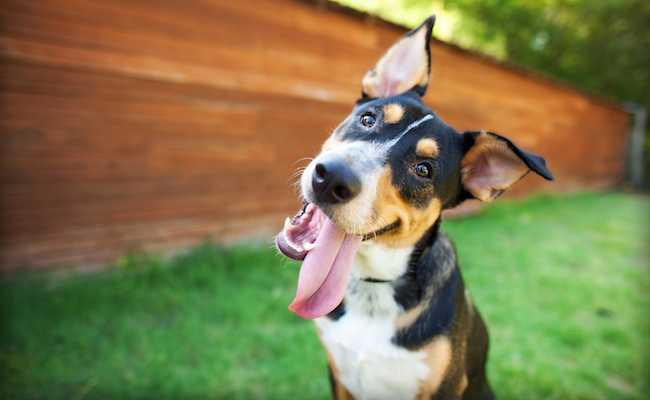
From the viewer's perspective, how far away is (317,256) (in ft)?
5.26

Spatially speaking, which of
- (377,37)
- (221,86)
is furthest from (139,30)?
(377,37)

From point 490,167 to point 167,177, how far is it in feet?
13.6

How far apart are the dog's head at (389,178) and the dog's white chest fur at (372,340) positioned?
0.68ft

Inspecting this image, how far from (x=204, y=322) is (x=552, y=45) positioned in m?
25.8

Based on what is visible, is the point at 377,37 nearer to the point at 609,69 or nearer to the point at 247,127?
the point at 247,127

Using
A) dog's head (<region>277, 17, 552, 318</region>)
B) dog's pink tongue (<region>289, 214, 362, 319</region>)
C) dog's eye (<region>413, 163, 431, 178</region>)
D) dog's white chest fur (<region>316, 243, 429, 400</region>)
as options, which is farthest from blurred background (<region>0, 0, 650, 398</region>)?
dog's eye (<region>413, 163, 431, 178</region>)

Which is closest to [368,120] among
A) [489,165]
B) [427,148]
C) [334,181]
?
[427,148]

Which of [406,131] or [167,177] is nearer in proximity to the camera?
[406,131]

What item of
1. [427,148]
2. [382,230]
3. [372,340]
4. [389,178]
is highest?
[427,148]

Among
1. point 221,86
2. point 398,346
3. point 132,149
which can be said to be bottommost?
point 132,149

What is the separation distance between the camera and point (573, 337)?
12.3 feet

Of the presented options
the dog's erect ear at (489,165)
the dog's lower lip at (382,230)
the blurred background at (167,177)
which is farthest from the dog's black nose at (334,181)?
the blurred background at (167,177)

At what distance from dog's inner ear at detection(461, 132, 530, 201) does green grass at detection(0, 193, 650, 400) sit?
3.90ft

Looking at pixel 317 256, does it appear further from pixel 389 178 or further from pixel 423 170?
pixel 423 170
